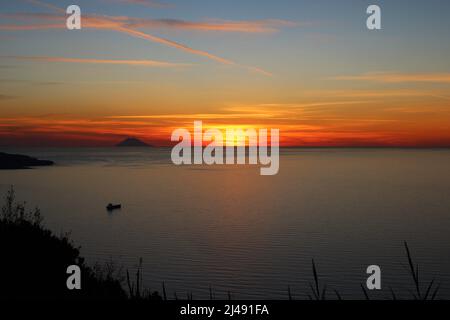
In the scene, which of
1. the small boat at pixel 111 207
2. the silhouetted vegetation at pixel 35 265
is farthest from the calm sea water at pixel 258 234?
the silhouetted vegetation at pixel 35 265

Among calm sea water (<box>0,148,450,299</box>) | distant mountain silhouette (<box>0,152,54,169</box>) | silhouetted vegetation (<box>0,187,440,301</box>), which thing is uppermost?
distant mountain silhouette (<box>0,152,54,169</box>)

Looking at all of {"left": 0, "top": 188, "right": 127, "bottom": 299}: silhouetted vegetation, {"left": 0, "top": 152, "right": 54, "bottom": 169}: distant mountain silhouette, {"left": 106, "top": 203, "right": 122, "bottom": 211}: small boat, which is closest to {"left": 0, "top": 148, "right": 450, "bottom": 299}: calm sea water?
{"left": 106, "top": 203, "right": 122, "bottom": 211}: small boat

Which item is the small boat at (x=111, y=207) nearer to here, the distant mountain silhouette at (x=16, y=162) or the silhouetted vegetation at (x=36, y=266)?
the silhouetted vegetation at (x=36, y=266)

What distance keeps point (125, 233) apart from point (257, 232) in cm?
1440

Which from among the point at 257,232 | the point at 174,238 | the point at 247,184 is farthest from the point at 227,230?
the point at 247,184

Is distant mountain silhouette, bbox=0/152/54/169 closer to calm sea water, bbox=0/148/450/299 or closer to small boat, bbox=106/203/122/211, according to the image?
calm sea water, bbox=0/148/450/299

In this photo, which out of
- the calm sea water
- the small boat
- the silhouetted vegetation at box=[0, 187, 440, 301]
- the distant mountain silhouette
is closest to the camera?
the silhouetted vegetation at box=[0, 187, 440, 301]

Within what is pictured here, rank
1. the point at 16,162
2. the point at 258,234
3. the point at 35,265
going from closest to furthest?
the point at 35,265 → the point at 258,234 → the point at 16,162

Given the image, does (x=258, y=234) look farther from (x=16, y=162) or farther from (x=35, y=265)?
(x=16, y=162)

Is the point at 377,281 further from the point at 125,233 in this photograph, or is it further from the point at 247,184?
the point at 247,184

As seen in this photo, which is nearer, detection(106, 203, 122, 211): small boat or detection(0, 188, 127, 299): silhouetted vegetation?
detection(0, 188, 127, 299): silhouetted vegetation

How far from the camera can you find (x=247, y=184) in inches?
4341

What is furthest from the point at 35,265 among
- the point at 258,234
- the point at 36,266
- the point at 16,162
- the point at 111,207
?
the point at 16,162
